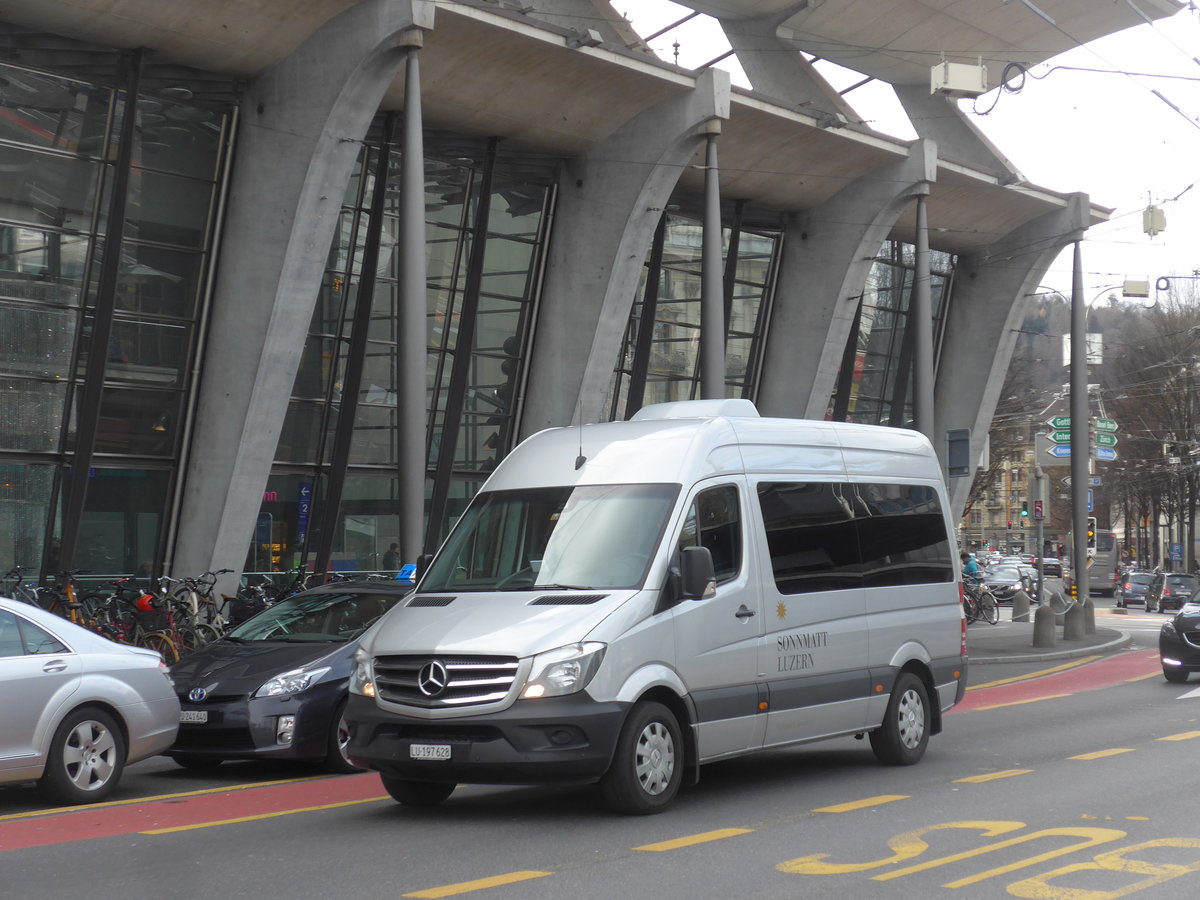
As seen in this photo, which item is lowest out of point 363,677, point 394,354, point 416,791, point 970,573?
point 416,791

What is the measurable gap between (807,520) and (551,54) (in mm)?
13766

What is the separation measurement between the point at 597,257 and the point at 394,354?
4142mm

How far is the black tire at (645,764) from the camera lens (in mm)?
8398

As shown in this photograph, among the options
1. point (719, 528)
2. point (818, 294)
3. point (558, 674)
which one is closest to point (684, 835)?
point (558, 674)

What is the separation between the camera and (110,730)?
9.65m

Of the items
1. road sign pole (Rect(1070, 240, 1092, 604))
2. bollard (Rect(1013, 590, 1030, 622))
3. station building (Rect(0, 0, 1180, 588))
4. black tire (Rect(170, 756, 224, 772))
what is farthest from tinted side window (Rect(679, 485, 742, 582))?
bollard (Rect(1013, 590, 1030, 622))

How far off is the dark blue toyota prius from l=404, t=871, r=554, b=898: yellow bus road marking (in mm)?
4003

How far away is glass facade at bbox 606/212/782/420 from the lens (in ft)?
97.5

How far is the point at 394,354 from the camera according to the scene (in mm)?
24969

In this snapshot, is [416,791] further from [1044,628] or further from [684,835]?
[1044,628]

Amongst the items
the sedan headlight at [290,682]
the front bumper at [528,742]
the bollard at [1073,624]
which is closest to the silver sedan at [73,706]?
the sedan headlight at [290,682]

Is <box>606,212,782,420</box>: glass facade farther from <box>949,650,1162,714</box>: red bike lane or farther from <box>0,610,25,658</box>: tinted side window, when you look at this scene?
<box>0,610,25,658</box>: tinted side window

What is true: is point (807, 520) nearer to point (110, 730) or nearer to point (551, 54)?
point (110, 730)

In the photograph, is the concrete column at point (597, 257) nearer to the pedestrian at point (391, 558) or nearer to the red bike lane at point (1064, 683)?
the pedestrian at point (391, 558)
